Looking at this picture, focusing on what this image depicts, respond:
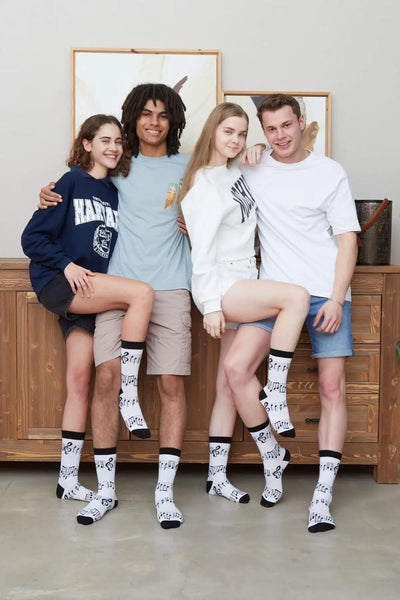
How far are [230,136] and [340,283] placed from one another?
67 centimetres

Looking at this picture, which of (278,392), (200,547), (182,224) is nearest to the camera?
(200,547)

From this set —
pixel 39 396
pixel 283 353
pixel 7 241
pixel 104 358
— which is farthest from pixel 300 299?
pixel 7 241

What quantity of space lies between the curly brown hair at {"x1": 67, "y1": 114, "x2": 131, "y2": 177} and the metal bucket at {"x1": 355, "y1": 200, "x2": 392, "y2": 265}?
1.03m

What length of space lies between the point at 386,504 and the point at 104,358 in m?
1.21

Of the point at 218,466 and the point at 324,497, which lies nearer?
the point at 324,497

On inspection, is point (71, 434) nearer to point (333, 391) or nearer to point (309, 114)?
A: point (333, 391)

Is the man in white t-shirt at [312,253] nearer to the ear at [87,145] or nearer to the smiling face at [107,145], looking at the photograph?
the smiling face at [107,145]

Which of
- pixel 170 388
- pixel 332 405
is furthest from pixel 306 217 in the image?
pixel 170 388

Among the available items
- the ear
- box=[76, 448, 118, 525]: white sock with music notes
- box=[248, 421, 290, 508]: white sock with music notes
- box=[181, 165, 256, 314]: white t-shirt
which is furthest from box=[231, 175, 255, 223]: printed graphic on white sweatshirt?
box=[76, 448, 118, 525]: white sock with music notes

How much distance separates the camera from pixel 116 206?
280 centimetres

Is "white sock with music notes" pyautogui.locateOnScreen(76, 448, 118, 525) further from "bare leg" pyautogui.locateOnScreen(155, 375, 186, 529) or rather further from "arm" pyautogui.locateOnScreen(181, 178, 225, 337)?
"arm" pyautogui.locateOnScreen(181, 178, 225, 337)

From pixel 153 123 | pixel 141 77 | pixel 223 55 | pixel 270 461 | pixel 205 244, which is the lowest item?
pixel 270 461

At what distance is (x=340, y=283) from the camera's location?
8.66 ft

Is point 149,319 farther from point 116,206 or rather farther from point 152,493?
Result: point 152,493
